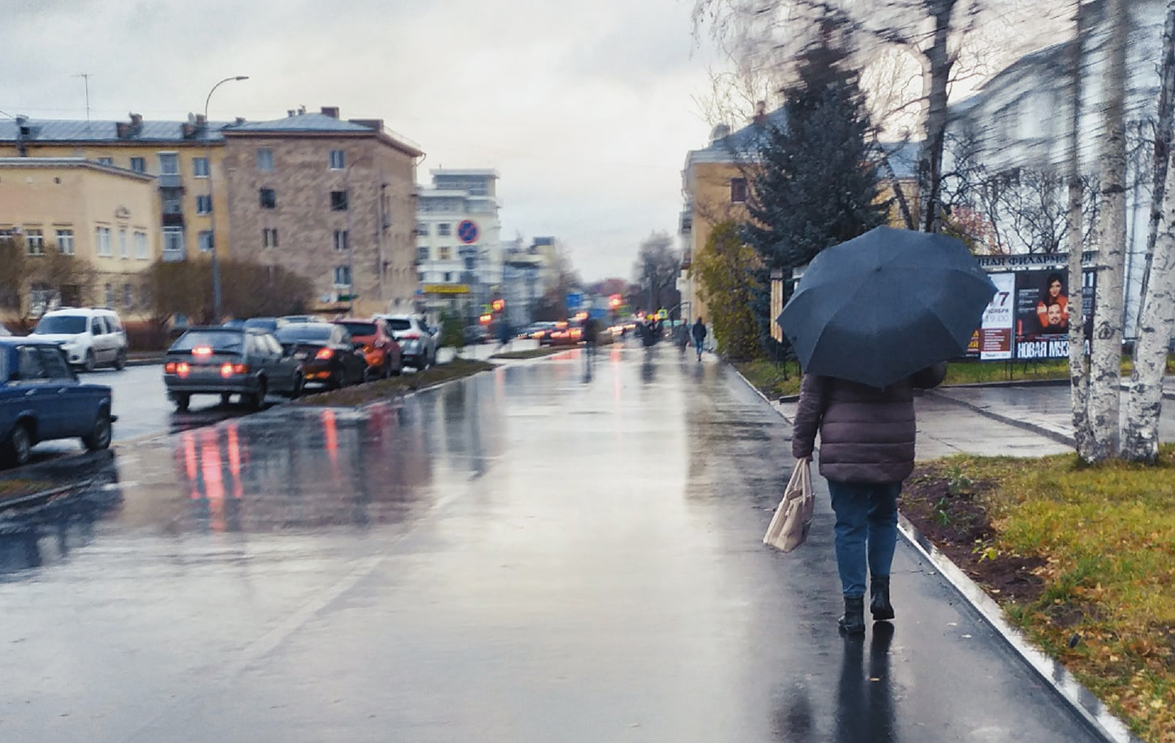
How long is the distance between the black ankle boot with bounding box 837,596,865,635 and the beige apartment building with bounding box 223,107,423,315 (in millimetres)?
Result: 72932

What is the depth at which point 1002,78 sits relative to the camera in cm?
601

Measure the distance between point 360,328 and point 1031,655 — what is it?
25.4 m

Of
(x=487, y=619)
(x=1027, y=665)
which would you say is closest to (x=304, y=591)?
(x=487, y=619)

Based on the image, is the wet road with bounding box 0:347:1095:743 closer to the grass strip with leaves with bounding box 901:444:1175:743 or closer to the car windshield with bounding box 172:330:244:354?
the grass strip with leaves with bounding box 901:444:1175:743

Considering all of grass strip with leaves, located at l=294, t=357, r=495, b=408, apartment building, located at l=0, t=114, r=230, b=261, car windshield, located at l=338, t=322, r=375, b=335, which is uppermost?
apartment building, located at l=0, t=114, r=230, b=261

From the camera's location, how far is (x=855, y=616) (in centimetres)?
618

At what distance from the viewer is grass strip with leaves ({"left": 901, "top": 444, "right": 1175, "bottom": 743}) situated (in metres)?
5.44

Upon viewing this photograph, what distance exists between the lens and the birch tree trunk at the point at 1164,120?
19.8 ft

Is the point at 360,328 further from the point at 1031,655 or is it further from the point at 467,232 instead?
the point at 1031,655

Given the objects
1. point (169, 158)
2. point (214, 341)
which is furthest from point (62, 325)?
point (169, 158)

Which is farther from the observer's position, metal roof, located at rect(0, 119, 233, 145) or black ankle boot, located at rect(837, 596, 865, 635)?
metal roof, located at rect(0, 119, 233, 145)

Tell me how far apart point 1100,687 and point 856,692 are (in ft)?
3.51

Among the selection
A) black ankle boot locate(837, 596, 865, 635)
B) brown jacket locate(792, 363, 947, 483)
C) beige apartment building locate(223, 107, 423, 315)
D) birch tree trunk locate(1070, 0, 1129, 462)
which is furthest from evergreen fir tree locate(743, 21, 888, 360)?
beige apartment building locate(223, 107, 423, 315)

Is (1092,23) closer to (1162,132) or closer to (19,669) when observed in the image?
(1162,132)
